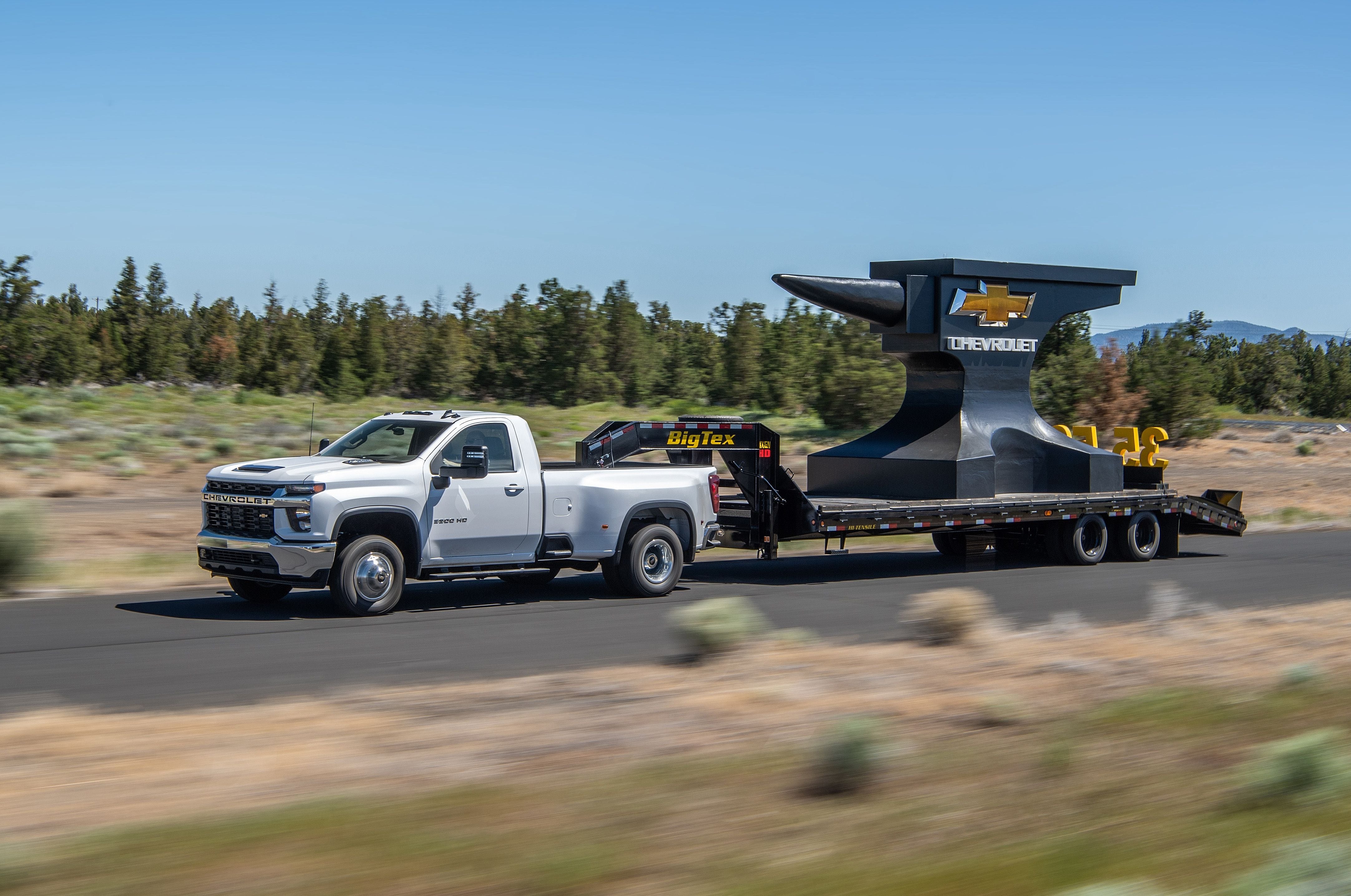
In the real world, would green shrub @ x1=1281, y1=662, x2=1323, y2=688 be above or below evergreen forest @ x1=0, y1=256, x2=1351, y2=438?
below

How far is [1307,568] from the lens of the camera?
1842 centimetres

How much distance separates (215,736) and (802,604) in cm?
808

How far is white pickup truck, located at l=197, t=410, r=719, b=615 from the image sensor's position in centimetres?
1259

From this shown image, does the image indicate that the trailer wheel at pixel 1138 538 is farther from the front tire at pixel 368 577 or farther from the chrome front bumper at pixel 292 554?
the chrome front bumper at pixel 292 554

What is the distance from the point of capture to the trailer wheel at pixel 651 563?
14.9m

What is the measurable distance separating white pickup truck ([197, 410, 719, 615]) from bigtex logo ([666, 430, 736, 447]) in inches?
15.8

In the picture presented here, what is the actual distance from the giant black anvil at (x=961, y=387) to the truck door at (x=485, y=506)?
5.77 meters

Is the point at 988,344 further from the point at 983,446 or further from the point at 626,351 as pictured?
the point at 626,351

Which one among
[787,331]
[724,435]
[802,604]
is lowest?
[802,604]

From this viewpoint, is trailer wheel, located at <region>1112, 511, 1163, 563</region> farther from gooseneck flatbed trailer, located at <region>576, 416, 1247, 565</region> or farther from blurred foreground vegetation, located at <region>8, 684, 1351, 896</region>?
blurred foreground vegetation, located at <region>8, 684, 1351, 896</region>

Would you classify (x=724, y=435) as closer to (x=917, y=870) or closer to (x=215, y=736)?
(x=215, y=736)

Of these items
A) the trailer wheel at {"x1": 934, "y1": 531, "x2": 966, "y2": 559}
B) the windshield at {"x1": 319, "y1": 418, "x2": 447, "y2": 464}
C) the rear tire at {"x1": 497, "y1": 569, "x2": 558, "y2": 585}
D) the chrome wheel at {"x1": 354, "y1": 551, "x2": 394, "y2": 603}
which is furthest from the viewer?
the trailer wheel at {"x1": 934, "y1": 531, "x2": 966, "y2": 559}

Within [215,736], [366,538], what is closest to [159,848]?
[215,736]

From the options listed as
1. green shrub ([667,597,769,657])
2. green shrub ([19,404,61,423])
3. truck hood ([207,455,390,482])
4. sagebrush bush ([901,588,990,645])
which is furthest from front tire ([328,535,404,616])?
green shrub ([19,404,61,423])
